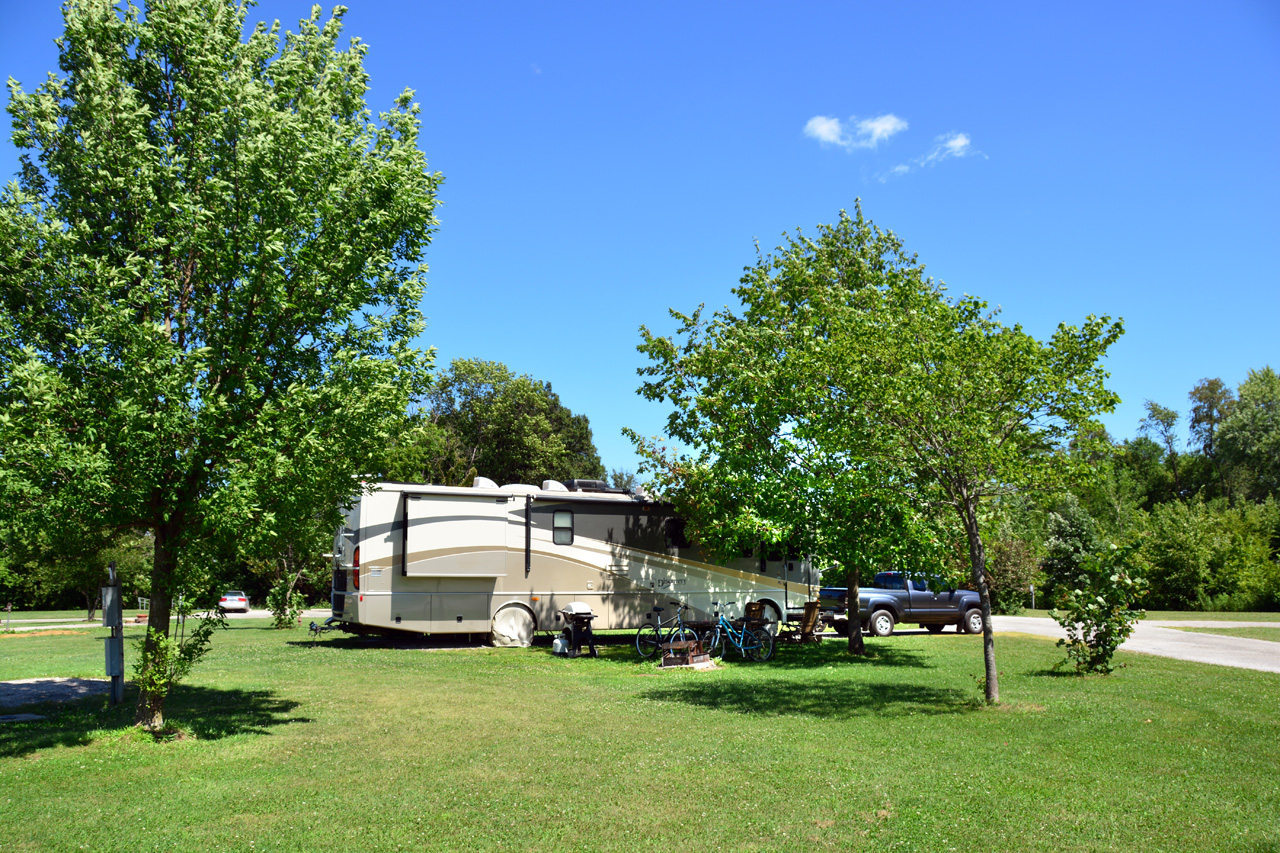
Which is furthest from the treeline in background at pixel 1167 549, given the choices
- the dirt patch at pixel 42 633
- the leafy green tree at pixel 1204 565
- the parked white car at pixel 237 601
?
the parked white car at pixel 237 601

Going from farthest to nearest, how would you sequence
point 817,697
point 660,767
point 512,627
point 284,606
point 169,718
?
1. point 284,606
2. point 512,627
3. point 817,697
4. point 169,718
5. point 660,767

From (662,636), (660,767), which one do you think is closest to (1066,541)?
(662,636)

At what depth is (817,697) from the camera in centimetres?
1136

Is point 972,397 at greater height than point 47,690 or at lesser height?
greater

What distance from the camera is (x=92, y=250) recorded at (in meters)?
8.20

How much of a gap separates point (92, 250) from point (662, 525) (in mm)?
13687

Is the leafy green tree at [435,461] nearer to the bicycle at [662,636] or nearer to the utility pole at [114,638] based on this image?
the bicycle at [662,636]

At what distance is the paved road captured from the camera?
15273 mm

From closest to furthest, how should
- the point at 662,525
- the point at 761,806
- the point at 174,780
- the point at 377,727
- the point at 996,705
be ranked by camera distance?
the point at 761,806, the point at 174,780, the point at 377,727, the point at 996,705, the point at 662,525

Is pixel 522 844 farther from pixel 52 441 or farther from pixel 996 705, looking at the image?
pixel 996 705

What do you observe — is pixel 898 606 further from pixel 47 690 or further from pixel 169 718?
pixel 47 690

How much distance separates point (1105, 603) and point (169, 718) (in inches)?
513

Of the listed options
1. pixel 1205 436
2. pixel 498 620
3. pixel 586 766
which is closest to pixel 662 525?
pixel 498 620

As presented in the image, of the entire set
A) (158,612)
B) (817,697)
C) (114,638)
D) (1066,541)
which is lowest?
(817,697)
